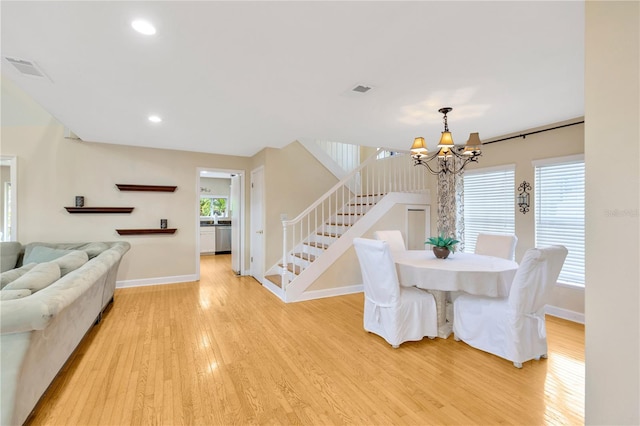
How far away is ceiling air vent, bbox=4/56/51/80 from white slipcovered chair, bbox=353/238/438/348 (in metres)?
3.04

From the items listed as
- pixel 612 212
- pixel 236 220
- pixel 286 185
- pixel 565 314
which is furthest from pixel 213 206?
pixel 612 212

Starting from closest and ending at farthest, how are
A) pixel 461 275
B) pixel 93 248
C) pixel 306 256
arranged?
pixel 461 275, pixel 93 248, pixel 306 256

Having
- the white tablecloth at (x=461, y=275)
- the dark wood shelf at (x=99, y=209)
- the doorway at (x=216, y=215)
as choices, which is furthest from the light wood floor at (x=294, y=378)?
the doorway at (x=216, y=215)

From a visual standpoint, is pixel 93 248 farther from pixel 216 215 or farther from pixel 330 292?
pixel 216 215

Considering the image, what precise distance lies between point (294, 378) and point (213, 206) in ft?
26.3

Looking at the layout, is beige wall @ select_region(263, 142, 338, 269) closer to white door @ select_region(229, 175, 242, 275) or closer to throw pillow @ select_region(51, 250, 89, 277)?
white door @ select_region(229, 175, 242, 275)

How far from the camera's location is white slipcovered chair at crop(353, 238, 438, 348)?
2.71 metres

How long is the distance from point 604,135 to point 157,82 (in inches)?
119

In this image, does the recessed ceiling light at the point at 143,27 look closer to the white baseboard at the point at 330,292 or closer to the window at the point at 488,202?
the white baseboard at the point at 330,292

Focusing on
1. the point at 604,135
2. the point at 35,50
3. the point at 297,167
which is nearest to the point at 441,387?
the point at 604,135

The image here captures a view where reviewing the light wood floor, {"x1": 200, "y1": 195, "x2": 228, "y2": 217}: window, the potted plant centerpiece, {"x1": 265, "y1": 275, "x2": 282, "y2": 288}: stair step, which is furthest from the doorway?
the potted plant centerpiece

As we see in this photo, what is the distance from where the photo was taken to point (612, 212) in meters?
1.13

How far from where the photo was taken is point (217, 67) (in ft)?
7.43

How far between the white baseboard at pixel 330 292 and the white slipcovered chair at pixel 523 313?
2107mm
